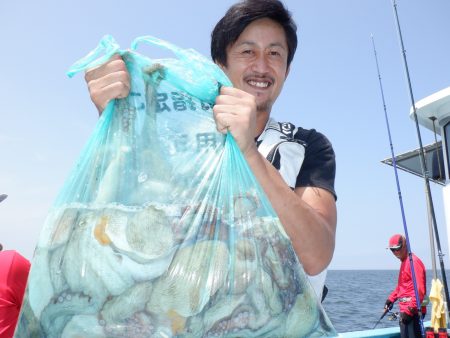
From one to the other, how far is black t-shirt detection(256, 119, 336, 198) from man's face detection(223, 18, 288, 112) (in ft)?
0.49

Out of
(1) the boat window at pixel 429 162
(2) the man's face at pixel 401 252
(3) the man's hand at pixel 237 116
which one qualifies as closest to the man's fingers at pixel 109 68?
(3) the man's hand at pixel 237 116

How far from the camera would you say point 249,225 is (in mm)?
1019

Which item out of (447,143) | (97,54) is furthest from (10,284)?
(447,143)

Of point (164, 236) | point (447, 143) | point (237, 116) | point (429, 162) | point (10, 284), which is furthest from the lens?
point (429, 162)

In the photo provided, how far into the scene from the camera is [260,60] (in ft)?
4.79

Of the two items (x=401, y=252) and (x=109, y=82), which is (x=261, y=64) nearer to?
(x=109, y=82)

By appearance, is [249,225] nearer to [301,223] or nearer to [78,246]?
[301,223]

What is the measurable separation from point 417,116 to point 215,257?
514 cm

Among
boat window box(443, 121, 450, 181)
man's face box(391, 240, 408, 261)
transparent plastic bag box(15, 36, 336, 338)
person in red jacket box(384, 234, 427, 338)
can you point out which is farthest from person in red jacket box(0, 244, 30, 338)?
man's face box(391, 240, 408, 261)

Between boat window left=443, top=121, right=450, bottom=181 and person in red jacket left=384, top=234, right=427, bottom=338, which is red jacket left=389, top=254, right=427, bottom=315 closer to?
person in red jacket left=384, top=234, right=427, bottom=338

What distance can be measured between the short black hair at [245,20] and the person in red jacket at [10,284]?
187 cm

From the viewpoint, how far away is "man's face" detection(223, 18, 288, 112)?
1.46 m

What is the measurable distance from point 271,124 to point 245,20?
38 centimetres

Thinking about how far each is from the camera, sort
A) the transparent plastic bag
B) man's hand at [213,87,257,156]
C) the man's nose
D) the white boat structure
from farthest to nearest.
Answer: the white boat structure, the man's nose, man's hand at [213,87,257,156], the transparent plastic bag
